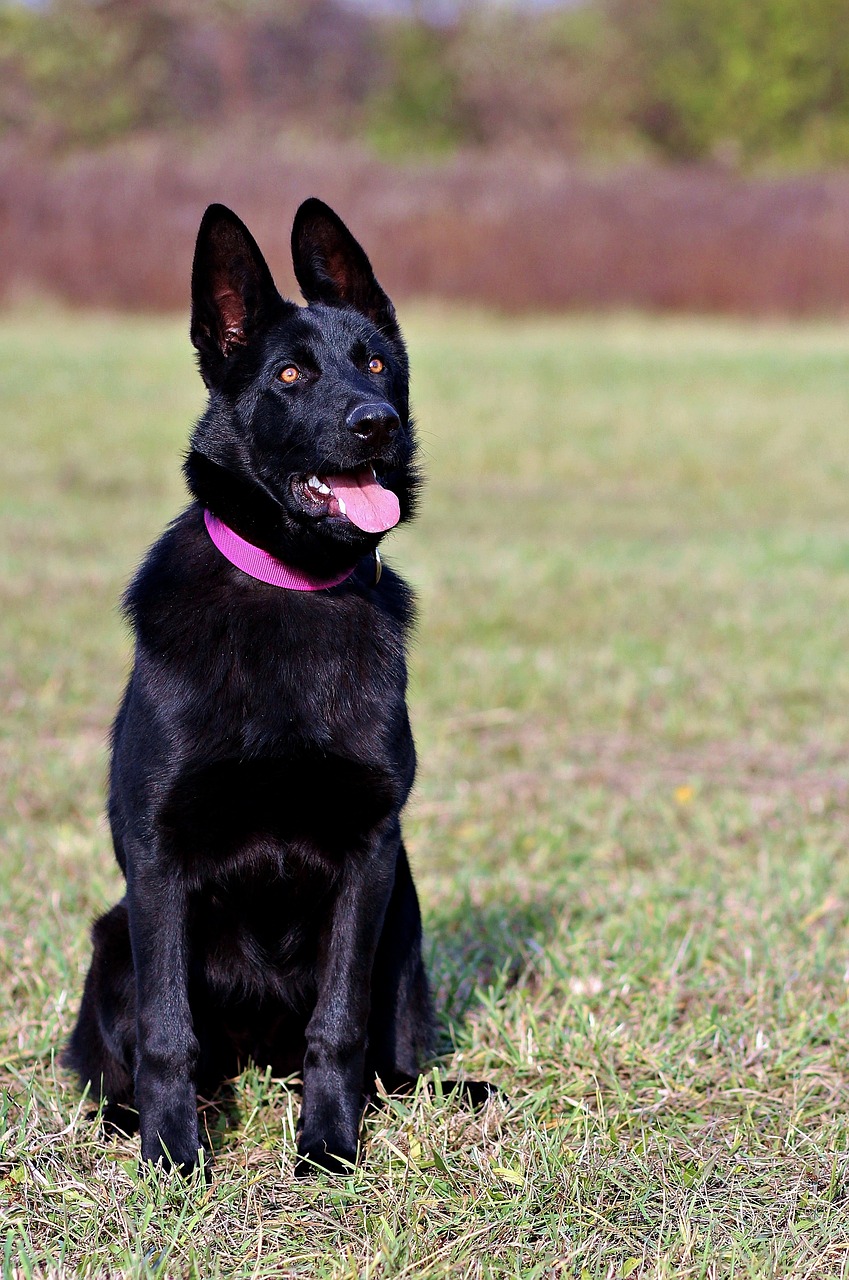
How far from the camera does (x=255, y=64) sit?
32375 mm

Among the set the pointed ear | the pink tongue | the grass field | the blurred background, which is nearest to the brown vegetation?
the blurred background

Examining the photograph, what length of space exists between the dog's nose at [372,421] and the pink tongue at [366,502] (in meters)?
0.11

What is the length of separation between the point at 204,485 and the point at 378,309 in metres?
0.51

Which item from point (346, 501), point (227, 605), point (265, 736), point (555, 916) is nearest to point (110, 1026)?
point (265, 736)

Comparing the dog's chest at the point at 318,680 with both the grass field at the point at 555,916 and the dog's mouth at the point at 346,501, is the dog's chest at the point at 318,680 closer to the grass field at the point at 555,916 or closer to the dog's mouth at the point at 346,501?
the dog's mouth at the point at 346,501

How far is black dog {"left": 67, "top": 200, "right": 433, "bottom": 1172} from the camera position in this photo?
92.4 inches

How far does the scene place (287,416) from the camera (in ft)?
8.07

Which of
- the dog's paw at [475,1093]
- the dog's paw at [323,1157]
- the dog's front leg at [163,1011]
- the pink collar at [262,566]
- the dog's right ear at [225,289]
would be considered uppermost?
the dog's right ear at [225,289]

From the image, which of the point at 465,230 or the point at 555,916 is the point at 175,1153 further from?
the point at 465,230

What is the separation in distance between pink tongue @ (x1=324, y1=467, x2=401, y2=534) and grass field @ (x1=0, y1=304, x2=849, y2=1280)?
1.02 meters

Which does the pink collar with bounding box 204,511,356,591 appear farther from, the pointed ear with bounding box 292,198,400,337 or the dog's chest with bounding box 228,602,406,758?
the pointed ear with bounding box 292,198,400,337

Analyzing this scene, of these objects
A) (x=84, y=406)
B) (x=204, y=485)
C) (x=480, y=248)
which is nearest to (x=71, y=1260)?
(x=204, y=485)

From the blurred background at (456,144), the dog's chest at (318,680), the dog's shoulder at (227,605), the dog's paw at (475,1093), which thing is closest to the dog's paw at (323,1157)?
the dog's paw at (475,1093)

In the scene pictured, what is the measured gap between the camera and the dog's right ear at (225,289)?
8.03ft
